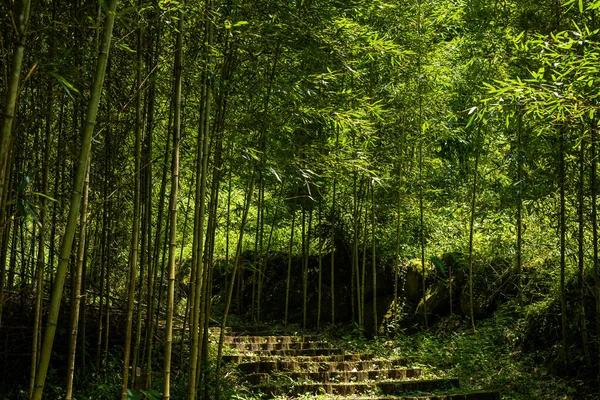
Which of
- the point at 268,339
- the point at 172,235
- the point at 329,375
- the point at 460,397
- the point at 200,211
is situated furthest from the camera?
the point at 268,339

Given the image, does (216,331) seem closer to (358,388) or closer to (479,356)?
(358,388)

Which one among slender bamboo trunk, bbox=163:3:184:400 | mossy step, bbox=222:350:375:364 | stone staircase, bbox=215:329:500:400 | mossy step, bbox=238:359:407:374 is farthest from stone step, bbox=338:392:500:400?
slender bamboo trunk, bbox=163:3:184:400

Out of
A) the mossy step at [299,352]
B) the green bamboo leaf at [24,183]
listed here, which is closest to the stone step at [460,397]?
the mossy step at [299,352]

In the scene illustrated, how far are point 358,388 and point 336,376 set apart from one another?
323mm

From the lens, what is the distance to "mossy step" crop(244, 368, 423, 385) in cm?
547

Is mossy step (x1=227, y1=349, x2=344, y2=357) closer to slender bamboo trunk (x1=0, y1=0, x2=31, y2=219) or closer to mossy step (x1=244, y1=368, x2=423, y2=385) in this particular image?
mossy step (x1=244, y1=368, x2=423, y2=385)

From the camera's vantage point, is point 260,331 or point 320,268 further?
point 320,268

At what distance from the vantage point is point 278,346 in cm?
685

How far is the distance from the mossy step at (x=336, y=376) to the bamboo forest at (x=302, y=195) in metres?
0.02

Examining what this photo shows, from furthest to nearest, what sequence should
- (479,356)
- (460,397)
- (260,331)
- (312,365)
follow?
(260,331) < (479,356) < (312,365) < (460,397)

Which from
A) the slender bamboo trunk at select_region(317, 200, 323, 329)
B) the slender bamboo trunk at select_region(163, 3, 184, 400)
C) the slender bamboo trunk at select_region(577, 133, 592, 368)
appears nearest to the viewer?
the slender bamboo trunk at select_region(163, 3, 184, 400)

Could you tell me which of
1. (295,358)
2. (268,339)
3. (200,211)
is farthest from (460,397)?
(200,211)

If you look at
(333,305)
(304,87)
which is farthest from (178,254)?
(304,87)

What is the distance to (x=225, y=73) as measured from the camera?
384 cm
